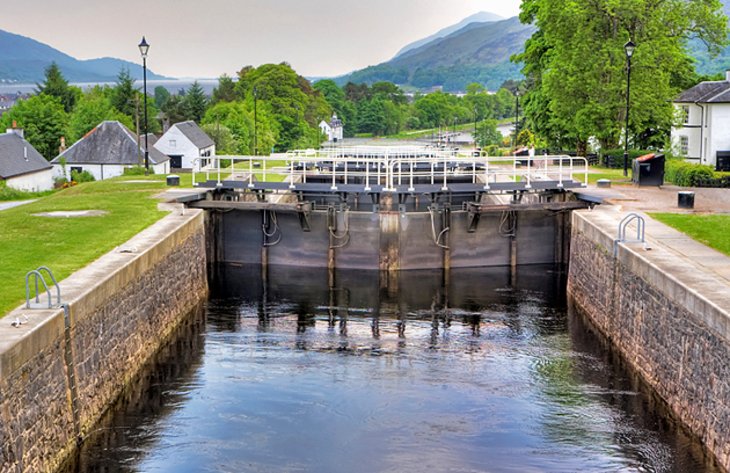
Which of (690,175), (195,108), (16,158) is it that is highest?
(195,108)

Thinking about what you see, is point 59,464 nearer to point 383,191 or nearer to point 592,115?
point 383,191

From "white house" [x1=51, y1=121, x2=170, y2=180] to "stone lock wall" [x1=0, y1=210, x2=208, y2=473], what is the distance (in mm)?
49540

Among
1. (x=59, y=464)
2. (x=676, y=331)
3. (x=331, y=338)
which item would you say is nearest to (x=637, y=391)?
(x=676, y=331)

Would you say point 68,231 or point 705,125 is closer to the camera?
point 68,231

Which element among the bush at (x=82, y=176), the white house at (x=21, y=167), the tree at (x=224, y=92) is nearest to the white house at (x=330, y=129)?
the tree at (x=224, y=92)

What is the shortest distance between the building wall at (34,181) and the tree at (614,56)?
3325 centimetres

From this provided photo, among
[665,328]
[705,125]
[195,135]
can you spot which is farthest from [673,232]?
[195,135]

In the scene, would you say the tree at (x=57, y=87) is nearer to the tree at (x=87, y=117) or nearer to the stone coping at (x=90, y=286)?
the tree at (x=87, y=117)

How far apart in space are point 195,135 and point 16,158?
1924cm

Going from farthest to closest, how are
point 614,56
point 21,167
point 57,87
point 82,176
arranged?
point 57,87, point 82,176, point 21,167, point 614,56

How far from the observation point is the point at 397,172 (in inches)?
1731

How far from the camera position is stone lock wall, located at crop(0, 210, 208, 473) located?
1512cm

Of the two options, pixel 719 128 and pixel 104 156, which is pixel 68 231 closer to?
pixel 719 128

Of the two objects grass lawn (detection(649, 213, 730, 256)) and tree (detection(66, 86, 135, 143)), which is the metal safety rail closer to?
grass lawn (detection(649, 213, 730, 256))
